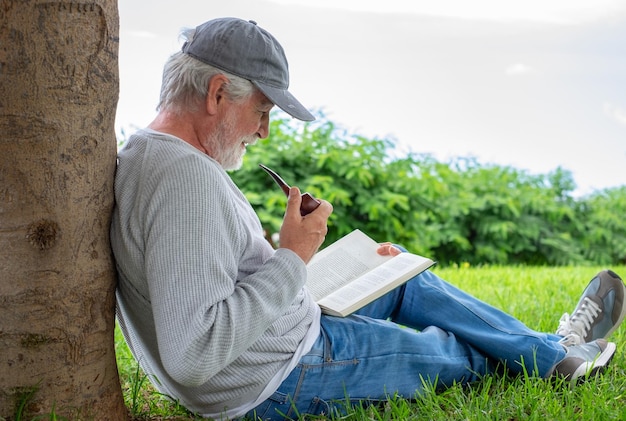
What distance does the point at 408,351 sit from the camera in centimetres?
247

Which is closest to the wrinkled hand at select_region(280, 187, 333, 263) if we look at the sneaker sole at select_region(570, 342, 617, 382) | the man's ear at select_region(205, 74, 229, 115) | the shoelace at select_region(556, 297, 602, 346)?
the man's ear at select_region(205, 74, 229, 115)

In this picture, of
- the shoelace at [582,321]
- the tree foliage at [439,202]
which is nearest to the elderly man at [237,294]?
the shoelace at [582,321]

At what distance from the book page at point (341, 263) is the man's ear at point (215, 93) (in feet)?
2.71

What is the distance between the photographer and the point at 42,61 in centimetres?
187

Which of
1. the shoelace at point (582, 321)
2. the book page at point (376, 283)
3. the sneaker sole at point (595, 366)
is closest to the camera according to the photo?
the book page at point (376, 283)

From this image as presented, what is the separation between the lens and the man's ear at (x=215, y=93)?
2131 millimetres

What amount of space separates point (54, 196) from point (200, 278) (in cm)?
44

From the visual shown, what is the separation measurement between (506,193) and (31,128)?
726 centimetres

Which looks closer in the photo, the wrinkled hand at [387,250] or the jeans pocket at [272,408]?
the jeans pocket at [272,408]

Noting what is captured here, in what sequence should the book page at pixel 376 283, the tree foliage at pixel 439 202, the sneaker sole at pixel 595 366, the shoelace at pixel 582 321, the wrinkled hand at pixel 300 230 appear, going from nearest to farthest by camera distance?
the wrinkled hand at pixel 300 230 → the book page at pixel 376 283 → the sneaker sole at pixel 595 366 → the shoelace at pixel 582 321 → the tree foliage at pixel 439 202

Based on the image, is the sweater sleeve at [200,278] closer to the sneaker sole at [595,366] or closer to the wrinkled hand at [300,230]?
the wrinkled hand at [300,230]

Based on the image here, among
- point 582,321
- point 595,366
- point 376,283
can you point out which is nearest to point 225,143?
point 376,283

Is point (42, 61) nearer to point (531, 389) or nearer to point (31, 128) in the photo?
point (31, 128)

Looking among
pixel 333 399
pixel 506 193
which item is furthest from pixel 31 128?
pixel 506 193
